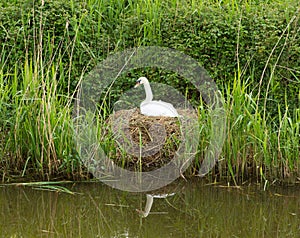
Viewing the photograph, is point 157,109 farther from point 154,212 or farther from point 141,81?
point 154,212

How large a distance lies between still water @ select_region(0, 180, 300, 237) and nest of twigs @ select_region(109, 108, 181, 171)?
1.28 ft

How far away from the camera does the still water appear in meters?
5.33

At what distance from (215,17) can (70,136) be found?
103 inches

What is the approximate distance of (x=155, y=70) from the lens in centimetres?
798

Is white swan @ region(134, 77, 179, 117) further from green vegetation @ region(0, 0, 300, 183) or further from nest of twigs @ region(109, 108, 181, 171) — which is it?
green vegetation @ region(0, 0, 300, 183)

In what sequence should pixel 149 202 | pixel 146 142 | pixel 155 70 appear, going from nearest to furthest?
pixel 149 202, pixel 146 142, pixel 155 70

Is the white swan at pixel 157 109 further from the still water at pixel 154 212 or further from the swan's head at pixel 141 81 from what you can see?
the still water at pixel 154 212

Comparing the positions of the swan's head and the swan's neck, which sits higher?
the swan's head

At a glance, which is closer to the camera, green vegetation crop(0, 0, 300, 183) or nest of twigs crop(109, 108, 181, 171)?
green vegetation crop(0, 0, 300, 183)

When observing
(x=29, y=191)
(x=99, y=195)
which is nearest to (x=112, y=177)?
(x=99, y=195)

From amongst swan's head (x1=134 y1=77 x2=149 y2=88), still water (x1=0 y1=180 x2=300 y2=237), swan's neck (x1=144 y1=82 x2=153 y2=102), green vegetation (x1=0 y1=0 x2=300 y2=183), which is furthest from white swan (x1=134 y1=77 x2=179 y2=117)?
still water (x1=0 y1=180 x2=300 y2=237)

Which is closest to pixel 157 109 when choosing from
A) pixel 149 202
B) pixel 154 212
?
pixel 149 202

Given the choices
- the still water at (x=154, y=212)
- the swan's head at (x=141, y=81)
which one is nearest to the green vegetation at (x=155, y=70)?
the still water at (x=154, y=212)

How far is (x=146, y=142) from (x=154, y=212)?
3.83ft
